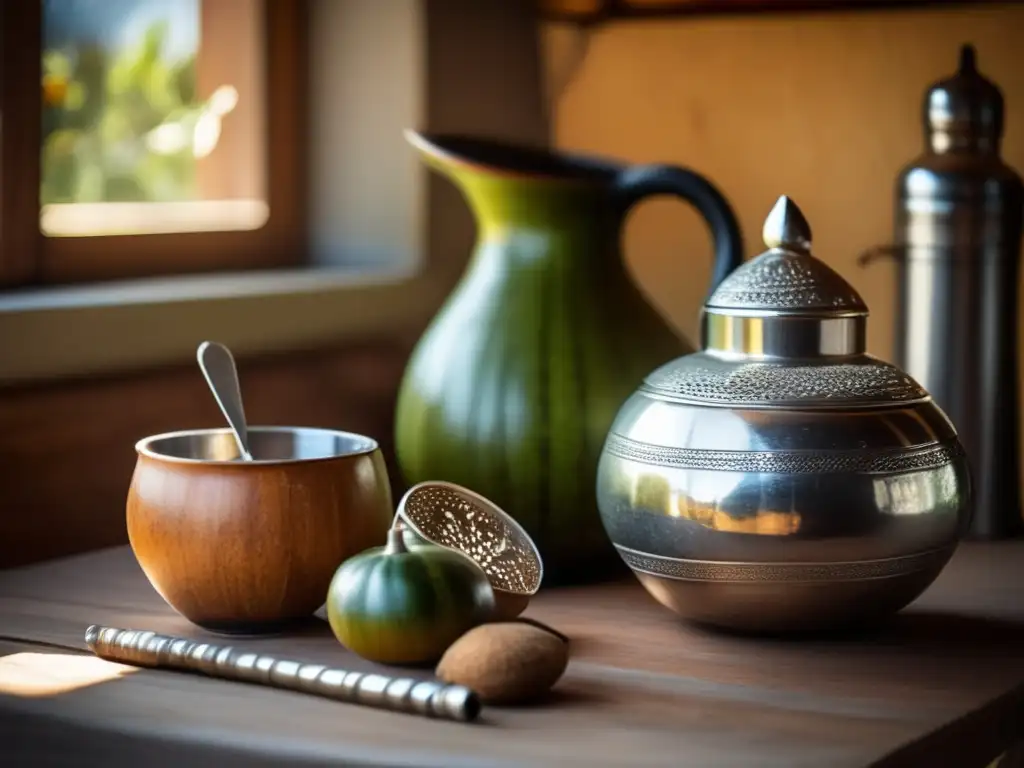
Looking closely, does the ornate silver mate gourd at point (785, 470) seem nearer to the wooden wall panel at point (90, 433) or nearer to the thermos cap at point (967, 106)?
the thermos cap at point (967, 106)

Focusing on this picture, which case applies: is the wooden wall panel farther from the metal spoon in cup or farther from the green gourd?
the green gourd

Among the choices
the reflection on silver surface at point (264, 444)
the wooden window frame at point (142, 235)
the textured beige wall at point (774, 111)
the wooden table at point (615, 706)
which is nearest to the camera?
the wooden table at point (615, 706)

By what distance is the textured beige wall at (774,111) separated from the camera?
4.95 ft

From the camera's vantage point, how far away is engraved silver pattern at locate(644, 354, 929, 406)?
0.85 meters

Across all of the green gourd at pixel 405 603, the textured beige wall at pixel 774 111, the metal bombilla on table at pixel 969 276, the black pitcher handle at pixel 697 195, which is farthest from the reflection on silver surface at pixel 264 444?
the textured beige wall at pixel 774 111

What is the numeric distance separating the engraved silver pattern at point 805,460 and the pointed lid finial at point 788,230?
0.43 ft

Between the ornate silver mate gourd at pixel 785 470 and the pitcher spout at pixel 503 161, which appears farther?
the pitcher spout at pixel 503 161

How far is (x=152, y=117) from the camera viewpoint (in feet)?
4.97

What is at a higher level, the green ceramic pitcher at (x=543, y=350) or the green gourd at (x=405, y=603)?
the green ceramic pitcher at (x=543, y=350)

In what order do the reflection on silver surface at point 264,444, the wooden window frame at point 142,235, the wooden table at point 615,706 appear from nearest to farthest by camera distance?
the wooden table at point 615,706 < the reflection on silver surface at point 264,444 < the wooden window frame at point 142,235

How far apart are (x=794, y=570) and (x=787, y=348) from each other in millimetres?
123

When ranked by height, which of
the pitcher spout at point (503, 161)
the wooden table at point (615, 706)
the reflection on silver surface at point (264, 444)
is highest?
the pitcher spout at point (503, 161)

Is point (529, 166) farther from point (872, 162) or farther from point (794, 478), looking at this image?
point (872, 162)

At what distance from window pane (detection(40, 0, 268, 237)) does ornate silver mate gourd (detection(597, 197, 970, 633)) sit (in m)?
0.72
